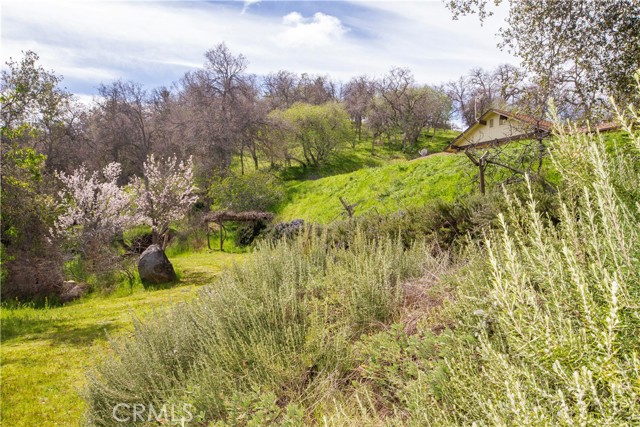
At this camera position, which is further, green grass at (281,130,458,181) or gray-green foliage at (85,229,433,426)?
green grass at (281,130,458,181)

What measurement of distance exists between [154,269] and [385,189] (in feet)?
35.9

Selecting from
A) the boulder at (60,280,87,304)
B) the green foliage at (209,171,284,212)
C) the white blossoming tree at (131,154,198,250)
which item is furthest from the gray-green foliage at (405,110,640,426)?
the green foliage at (209,171,284,212)

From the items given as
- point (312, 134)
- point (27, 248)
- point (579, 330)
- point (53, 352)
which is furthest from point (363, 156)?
point (579, 330)

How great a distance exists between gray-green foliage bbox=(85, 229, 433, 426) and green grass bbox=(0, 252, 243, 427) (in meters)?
0.51

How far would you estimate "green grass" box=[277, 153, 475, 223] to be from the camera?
15.0m

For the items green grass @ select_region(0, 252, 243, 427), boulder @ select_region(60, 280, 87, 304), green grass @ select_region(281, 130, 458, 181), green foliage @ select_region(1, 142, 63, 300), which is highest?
green grass @ select_region(281, 130, 458, 181)

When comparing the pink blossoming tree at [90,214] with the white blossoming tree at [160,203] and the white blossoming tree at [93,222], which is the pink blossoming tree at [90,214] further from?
the white blossoming tree at [160,203]

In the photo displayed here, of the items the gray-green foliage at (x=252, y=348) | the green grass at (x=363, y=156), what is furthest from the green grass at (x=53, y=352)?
the green grass at (x=363, y=156)

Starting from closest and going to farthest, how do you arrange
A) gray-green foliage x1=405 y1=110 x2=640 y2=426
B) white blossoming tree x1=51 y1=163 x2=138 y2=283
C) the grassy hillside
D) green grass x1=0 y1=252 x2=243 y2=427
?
gray-green foliage x1=405 y1=110 x2=640 y2=426, the grassy hillside, green grass x1=0 y1=252 x2=243 y2=427, white blossoming tree x1=51 y1=163 x2=138 y2=283

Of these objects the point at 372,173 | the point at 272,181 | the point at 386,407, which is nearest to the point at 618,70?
the point at 386,407

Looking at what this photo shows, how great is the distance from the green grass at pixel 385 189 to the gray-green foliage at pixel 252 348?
885 centimetres

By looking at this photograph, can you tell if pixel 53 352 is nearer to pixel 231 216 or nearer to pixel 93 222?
pixel 93 222

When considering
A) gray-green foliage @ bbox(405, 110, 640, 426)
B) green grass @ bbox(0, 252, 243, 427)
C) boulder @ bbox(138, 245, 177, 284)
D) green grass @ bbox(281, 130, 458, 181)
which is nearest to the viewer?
gray-green foliage @ bbox(405, 110, 640, 426)

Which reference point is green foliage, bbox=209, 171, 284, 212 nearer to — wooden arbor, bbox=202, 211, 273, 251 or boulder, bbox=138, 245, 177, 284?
wooden arbor, bbox=202, 211, 273, 251
